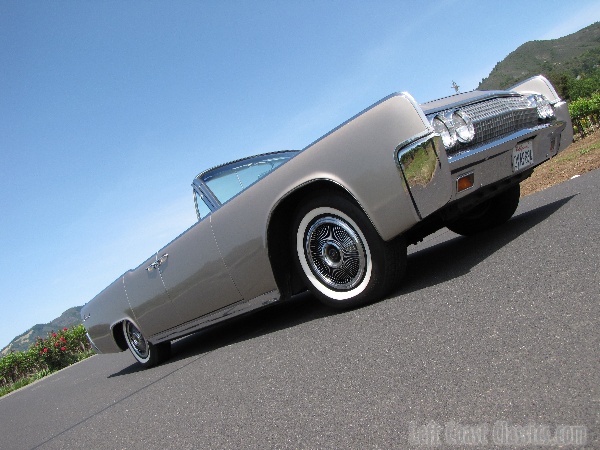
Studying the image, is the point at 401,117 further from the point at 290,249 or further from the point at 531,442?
the point at 531,442

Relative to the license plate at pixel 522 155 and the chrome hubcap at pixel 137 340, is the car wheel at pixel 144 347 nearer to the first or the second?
the chrome hubcap at pixel 137 340

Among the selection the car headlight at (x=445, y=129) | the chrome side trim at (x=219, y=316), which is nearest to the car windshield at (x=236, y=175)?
the chrome side trim at (x=219, y=316)

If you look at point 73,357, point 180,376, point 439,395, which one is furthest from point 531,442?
point 73,357

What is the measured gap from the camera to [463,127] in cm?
313

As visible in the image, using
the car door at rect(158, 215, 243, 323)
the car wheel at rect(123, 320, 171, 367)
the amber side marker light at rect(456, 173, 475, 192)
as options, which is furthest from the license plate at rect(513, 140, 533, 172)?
the car wheel at rect(123, 320, 171, 367)

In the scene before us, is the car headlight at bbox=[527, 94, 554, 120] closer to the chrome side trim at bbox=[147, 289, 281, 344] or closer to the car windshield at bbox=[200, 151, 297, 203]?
the car windshield at bbox=[200, 151, 297, 203]

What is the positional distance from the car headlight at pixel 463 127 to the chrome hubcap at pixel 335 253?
86 cm

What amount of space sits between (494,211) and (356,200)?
2163mm

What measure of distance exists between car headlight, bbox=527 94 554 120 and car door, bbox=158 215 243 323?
8.72 feet

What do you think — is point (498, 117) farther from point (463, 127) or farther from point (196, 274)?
point (196, 274)

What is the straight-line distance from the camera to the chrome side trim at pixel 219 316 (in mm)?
3789

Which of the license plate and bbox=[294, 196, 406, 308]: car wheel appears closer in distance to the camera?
bbox=[294, 196, 406, 308]: car wheel

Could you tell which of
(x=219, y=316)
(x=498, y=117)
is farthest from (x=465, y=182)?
(x=219, y=316)

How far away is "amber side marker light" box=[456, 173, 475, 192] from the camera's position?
2.95 meters
